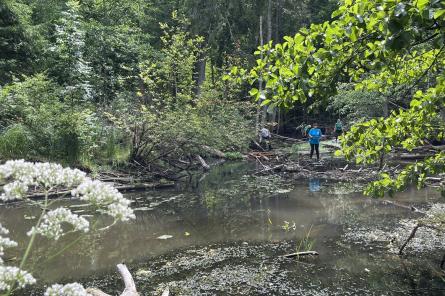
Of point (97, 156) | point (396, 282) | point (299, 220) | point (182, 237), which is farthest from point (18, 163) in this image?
point (97, 156)

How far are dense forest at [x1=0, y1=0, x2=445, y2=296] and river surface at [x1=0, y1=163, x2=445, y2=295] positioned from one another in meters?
0.04

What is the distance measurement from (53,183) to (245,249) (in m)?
6.19

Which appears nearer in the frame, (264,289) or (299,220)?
(264,289)

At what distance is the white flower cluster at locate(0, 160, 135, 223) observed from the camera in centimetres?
213

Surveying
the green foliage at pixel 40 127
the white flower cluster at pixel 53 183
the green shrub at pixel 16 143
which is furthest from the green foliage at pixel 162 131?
the white flower cluster at pixel 53 183

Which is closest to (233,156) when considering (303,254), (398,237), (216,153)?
(216,153)

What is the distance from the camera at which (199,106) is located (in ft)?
59.9

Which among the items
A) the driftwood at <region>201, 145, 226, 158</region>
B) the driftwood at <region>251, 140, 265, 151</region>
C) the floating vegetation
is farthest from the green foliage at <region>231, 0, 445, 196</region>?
the driftwood at <region>251, 140, 265, 151</region>

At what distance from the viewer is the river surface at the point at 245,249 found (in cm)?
629

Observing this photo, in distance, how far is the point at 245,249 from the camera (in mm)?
7984

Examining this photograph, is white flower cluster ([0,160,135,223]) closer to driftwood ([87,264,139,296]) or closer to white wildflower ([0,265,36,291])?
white wildflower ([0,265,36,291])

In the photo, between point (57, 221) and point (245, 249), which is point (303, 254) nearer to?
point (245, 249)

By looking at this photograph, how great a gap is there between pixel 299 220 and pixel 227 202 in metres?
3.02

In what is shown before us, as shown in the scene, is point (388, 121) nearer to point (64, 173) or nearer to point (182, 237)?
point (64, 173)
